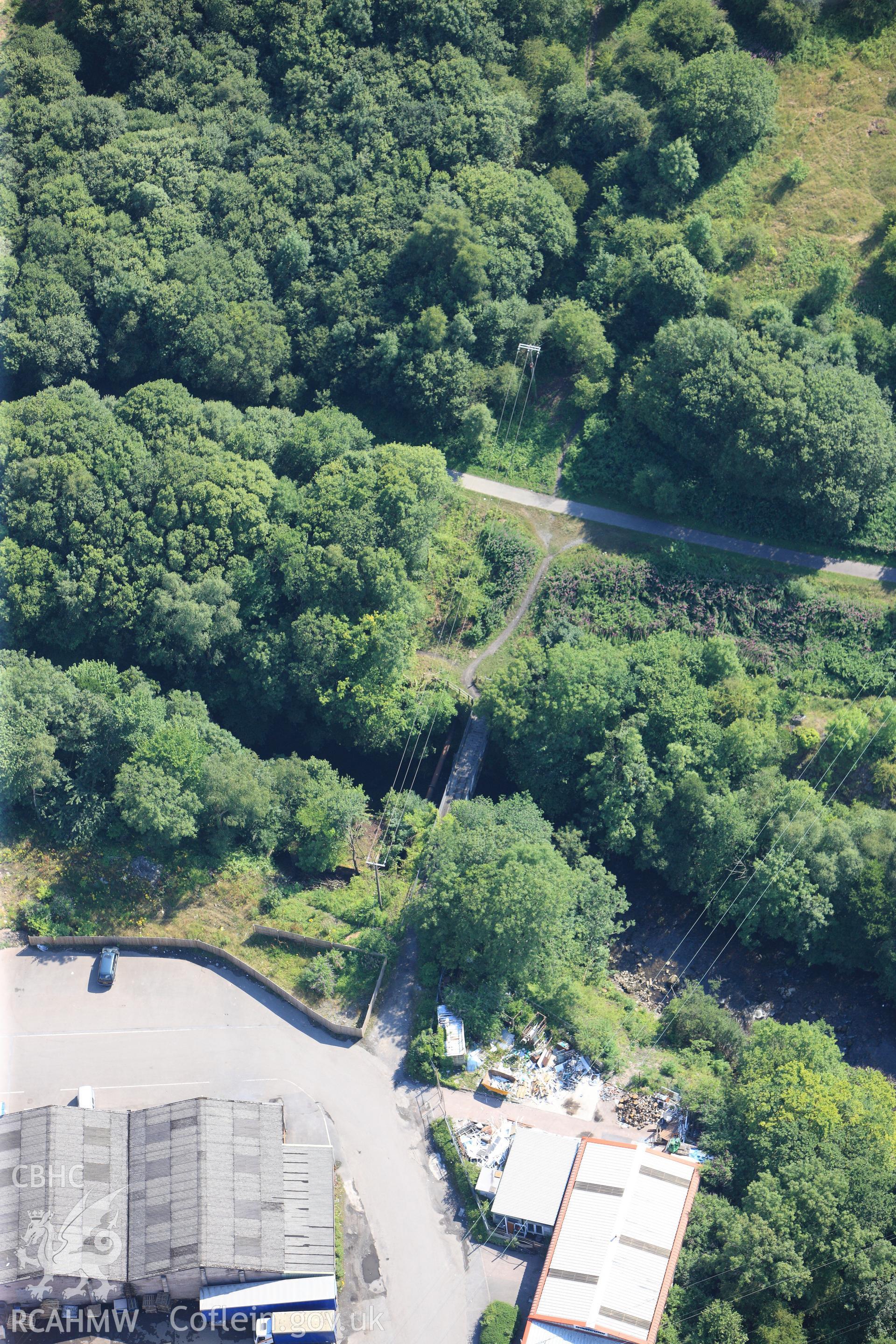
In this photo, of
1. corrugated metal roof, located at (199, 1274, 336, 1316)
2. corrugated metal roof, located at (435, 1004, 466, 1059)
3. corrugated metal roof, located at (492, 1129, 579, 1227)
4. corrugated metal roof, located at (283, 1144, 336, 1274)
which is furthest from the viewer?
corrugated metal roof, located at (435, 1004, 466, 1059)

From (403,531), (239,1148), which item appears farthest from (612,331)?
(239,1148)

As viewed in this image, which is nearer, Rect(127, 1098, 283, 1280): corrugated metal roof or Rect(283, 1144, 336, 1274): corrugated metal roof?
Rect(127, 1098, 283, 1280): corrugated metal roof

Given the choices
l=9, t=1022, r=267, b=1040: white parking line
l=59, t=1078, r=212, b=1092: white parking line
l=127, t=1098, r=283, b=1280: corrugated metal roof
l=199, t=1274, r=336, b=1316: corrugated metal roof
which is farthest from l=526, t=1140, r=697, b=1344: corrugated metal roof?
l=59, t=1078, r=212, b=1092: white parking line

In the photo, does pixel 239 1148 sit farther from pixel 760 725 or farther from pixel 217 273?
pixel 217 273

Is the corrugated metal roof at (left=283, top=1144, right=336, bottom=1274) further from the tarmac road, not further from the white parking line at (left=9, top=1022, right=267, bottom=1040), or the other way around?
the white parking line at (left=9, top=1022, right=267, bottom=1040)

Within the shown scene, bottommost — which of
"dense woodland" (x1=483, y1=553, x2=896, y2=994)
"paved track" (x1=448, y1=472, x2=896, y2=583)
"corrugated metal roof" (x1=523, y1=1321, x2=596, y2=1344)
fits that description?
"corrugated metal roof" (x1=523, y1=1321, x2=596, y2=1344)

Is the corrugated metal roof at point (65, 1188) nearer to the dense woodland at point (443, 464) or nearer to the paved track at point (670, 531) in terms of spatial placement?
the dense woodland at point (443, 464)

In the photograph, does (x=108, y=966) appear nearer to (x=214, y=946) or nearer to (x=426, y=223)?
(x=214, y=946)

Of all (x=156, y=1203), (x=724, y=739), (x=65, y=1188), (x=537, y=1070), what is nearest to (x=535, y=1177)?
(x=537, y=1070)
